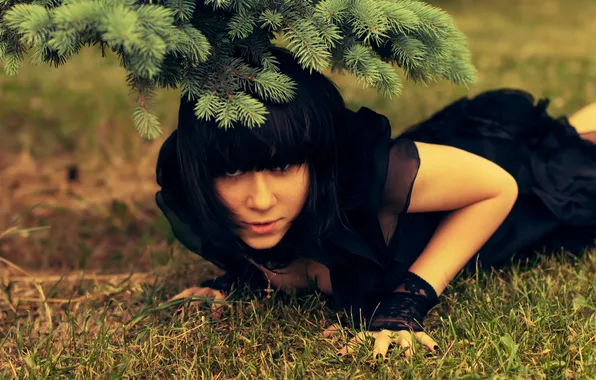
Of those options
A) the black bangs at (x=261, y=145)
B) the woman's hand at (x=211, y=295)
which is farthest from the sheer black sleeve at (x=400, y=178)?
the woman's hand at (x=211, y=295)

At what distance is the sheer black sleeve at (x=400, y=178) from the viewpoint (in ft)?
6.89

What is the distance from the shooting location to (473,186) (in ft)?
7.27

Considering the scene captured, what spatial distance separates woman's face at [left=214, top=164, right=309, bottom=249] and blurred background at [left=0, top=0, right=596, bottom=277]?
3.00 feet

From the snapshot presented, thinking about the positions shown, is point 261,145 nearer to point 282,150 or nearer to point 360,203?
point 282,150

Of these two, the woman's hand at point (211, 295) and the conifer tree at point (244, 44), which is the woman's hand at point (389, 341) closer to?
the woman's hand at point (211, 295)

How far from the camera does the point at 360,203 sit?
2078 millimetres

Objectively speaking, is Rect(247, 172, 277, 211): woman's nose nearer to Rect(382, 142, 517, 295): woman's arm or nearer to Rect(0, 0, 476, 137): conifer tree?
Rect(0, 0, 476, 137): conifer tree

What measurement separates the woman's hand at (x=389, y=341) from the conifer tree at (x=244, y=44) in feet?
1.99

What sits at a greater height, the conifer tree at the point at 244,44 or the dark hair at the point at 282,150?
the conifer tree at the point at 244,44

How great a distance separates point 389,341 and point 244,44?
804 millimetres

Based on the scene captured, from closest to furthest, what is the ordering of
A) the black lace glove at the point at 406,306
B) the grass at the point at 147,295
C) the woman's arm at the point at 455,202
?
the grass at the point at 147,295 < the black lace glove at the point at 406,306 < the woman's arm at the point at 455,202

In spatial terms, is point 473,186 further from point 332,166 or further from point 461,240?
point 332,166

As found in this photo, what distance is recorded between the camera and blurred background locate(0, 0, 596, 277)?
312cm

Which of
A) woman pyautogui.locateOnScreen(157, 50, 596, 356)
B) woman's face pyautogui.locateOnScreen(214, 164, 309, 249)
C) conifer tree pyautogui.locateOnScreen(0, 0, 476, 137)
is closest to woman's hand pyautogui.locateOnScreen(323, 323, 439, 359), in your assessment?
woman pyautogui.locateOnScreen(157, 50, 596, 356)
